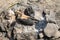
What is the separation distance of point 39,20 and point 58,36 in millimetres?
569

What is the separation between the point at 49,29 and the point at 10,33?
0.86 m

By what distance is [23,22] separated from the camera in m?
4.29

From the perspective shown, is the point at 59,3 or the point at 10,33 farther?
the point at 59,3

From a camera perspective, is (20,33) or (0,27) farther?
(0,27)

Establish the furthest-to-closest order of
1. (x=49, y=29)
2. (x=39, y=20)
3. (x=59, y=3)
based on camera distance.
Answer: (x=59, y=3) < (x=39, y=20) < (x=49, y=29)

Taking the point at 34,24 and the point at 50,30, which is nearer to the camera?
the point at 50,30

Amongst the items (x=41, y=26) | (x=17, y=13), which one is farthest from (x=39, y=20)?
(x=17, y=13)

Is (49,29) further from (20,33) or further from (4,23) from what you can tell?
(4,23)

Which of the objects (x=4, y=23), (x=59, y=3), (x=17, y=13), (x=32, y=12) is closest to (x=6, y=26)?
(x=4, y=23)

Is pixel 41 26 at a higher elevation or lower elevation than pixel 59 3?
lower

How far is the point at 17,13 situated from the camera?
4379mm

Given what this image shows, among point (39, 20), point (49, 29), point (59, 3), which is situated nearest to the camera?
point (49, 29)

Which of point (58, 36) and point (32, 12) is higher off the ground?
point (32, 12)

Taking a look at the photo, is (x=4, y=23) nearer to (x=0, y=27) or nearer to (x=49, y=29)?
(x=0, y=27)
